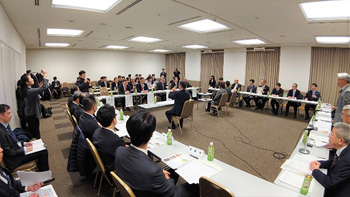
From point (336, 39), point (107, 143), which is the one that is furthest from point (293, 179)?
point (336, 39)

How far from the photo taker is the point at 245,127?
5535mm

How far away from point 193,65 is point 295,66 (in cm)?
627

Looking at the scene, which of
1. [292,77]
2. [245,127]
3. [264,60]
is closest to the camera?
[245,127]

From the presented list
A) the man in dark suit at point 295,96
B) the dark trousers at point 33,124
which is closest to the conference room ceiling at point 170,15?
the dark trousers at point 33,124

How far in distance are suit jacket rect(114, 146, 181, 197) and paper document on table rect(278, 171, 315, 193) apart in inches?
44.6

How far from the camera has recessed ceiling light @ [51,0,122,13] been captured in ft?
11.0

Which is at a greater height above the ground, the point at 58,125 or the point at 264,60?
the point at 264,60

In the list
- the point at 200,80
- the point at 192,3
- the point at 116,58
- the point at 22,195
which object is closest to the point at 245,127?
the point at 192,3

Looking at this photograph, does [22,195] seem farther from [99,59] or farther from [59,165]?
[99,59]

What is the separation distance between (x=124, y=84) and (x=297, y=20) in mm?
6272

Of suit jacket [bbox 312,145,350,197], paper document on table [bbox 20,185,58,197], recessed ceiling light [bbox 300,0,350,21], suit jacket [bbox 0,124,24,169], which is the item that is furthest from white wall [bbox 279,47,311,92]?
suit jacket [bbox 0,124,24,169]

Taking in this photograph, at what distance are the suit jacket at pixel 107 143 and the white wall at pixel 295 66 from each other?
30.0 feet

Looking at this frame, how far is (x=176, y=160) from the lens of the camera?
6.50 feet

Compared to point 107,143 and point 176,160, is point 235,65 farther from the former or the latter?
point 107,143
